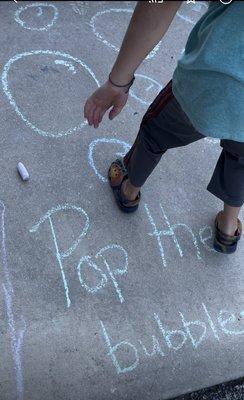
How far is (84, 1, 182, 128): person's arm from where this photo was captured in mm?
1215

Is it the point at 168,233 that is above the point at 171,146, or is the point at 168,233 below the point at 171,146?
below

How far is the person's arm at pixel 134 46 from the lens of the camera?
1215mm

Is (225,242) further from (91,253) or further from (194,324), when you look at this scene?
(91,253)

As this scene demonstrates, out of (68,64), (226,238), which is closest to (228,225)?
(226,238)

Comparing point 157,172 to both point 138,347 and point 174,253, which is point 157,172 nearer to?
point 174,253

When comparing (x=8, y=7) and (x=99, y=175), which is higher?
(x=8, y=7)

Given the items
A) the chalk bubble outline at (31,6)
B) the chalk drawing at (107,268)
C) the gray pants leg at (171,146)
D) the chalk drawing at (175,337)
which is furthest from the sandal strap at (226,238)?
the chalk bubble outline at (31,6)

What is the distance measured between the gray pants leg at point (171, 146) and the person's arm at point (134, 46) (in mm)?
184

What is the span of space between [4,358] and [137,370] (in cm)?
41

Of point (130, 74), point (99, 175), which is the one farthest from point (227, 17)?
point (99, 175)

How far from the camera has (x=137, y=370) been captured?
1.62m

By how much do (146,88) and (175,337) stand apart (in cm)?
113

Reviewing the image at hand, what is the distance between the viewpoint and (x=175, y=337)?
1.71m

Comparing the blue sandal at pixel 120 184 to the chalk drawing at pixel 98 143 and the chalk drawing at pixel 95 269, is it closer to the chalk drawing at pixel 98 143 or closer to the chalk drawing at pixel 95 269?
the chalk drawing at pixel 98 143
